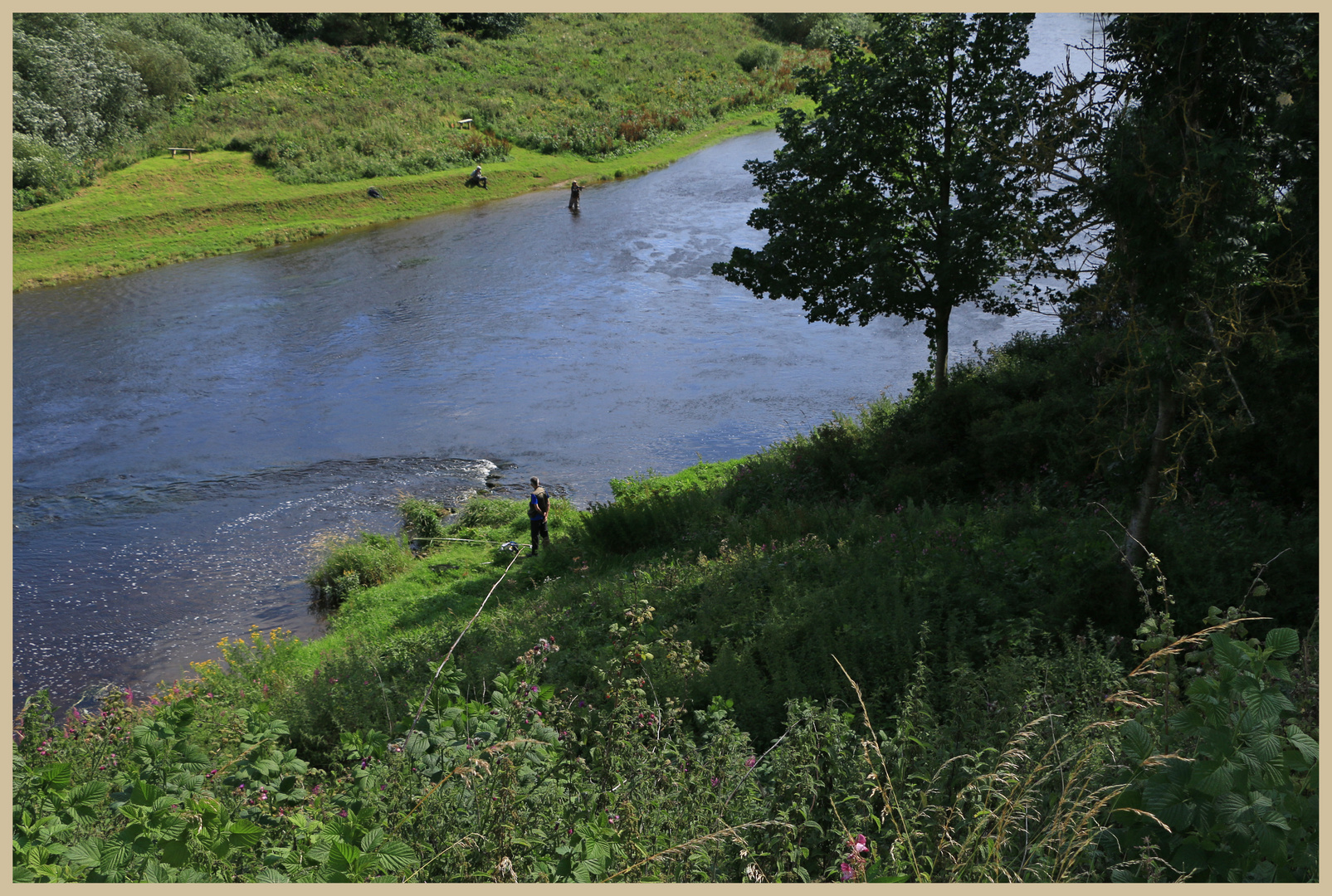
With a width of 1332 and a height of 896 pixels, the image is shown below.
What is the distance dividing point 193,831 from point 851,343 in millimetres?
23366

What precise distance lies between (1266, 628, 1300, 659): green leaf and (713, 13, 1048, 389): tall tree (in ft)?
38.1

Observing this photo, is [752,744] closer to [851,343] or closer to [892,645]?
[892,645]

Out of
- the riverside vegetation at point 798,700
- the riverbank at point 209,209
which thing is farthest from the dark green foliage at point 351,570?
the riverbank at point 209,209

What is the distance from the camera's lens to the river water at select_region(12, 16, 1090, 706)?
589 inches

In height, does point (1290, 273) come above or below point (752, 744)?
above

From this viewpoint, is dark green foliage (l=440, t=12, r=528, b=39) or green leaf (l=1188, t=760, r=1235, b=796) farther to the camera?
dark green foliage (l=440, t=12, r=528, b=39)

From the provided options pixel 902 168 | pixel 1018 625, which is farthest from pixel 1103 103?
pixel 902 168

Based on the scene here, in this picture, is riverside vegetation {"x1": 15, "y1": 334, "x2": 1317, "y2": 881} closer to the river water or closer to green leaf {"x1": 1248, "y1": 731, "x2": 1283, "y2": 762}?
green leaf {"x1": 1248, "y1": 731, "x2": 1283, "y2": 762}

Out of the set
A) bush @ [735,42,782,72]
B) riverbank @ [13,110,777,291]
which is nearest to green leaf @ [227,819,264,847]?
riverbank @ [13,110,777,291]

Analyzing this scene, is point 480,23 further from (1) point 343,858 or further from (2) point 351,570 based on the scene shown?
(1) point 343,858

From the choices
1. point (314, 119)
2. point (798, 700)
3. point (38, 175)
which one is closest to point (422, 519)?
point (798, 700)

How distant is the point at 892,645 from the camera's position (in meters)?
7.63

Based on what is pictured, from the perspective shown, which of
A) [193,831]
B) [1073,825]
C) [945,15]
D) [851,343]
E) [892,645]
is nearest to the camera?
[1073,825]

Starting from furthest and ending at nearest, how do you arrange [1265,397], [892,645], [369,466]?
[369,466], [1265,397], [892,645]
